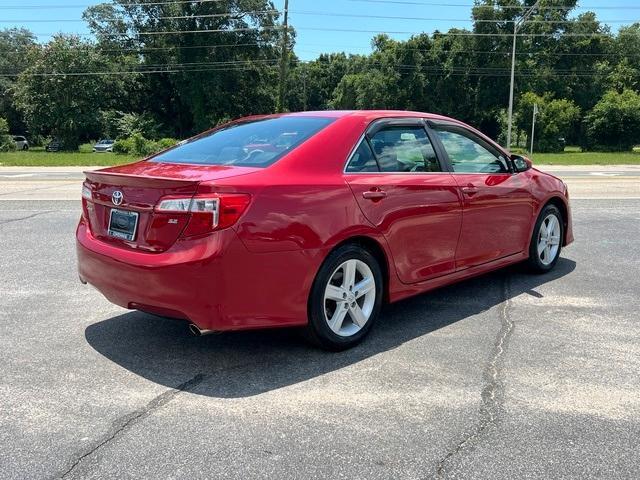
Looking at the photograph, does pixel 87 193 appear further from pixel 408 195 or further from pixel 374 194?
pixel 408 195

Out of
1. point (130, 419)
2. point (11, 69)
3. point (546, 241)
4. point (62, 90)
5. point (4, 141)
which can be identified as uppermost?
point (11, 69)

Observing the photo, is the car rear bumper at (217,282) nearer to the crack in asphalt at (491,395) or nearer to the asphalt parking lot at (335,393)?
the asphalt parking lot at (335,393)

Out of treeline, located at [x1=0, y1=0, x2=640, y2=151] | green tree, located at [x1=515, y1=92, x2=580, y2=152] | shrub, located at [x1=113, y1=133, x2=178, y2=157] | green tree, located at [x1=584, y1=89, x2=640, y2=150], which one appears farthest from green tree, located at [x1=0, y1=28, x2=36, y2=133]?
green tree, located at [x1=584, y1=89, x2=640, y2=150]

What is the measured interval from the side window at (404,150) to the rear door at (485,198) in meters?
0.21

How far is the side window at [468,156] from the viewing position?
4949 mm

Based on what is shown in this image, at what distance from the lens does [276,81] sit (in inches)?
2314

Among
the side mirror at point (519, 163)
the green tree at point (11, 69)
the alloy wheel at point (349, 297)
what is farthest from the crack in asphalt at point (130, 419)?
the green tree at point (11, 69)

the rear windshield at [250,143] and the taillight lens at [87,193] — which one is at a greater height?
the rear windshield at [250,143]

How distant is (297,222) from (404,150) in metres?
1.36

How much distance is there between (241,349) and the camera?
412 cm

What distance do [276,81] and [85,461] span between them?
192 feet

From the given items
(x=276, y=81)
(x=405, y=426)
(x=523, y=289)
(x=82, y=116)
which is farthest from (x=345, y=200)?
(x=276, y=81)

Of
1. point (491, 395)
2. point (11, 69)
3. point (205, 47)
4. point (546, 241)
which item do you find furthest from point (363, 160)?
point (11, 69)

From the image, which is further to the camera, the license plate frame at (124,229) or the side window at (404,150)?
the side window at (404,150)
